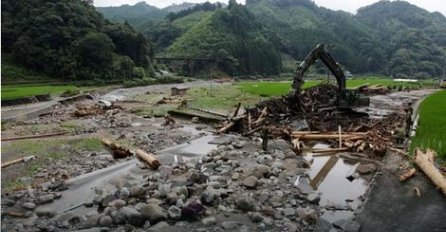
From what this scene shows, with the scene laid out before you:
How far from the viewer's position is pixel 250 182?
1506 cm

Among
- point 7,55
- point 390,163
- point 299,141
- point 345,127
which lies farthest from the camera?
point 7,55

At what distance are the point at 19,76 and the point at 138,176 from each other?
192 feet

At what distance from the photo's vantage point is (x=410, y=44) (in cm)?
16550

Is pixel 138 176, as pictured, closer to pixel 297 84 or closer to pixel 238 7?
pixel 297 84

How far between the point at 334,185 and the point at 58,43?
233 feet

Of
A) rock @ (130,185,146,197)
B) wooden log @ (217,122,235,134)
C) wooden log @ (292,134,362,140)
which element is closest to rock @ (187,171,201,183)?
rock @ (130,185,146,197)

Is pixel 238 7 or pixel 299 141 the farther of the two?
pixel 238 7

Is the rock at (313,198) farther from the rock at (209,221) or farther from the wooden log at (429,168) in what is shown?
the wooden log at (429,168)

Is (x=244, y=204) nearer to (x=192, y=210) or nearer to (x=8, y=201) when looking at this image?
(x=192, y=210)

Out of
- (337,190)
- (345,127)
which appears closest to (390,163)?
(337,190)

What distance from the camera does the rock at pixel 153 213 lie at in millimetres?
11961

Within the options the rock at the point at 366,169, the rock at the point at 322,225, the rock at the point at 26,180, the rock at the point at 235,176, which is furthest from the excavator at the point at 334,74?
the rock at the point at 26,180

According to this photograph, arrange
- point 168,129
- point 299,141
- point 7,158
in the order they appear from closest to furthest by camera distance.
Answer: point 7,158
point 299,141
point 168,129

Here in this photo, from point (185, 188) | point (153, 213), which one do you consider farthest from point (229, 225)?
point (185, 188)
